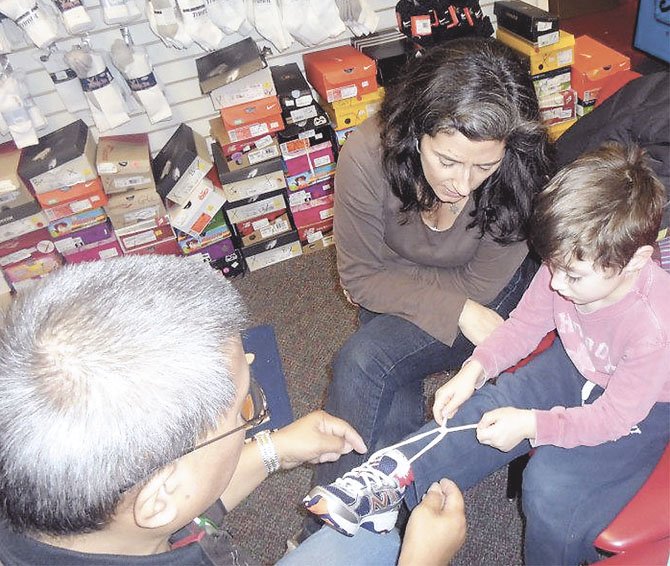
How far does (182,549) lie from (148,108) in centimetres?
205

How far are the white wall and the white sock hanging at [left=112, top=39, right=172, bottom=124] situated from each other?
0.09 m

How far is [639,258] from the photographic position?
3.68 ft

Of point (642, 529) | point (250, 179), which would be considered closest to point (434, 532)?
point (642, 529)

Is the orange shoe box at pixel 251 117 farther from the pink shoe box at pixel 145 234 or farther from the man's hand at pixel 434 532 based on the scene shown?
the man's hand at pixel 434 532

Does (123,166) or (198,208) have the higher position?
(123,166)

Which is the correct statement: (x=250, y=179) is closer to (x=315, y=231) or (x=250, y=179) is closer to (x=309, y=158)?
(x=309, y=158)

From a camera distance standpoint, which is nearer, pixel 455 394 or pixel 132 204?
pixel 455 394

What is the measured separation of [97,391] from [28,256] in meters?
2.15

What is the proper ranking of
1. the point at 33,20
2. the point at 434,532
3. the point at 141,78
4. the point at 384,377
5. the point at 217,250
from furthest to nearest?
the point at 217,250, the point at 141,78, the point at 33,20, the point at 384,377, the point at 434,532

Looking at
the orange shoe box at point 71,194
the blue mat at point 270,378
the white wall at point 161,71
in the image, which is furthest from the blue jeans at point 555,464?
the white wall at point 161,71

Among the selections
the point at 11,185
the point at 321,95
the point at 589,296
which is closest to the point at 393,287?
the point at 589,296

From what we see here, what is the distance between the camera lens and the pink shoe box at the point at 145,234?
2.59 metres

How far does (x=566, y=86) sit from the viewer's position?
2.65 m

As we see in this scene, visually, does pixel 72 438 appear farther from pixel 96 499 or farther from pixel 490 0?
pixel 490 0
